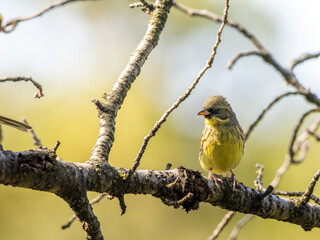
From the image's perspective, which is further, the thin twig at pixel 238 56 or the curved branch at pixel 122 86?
the curved branch at pixel 122 86

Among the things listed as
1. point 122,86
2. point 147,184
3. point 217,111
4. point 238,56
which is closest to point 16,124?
point 122,86

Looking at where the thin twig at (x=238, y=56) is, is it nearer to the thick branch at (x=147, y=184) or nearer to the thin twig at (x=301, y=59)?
the thin twig at (x=301, y=59)

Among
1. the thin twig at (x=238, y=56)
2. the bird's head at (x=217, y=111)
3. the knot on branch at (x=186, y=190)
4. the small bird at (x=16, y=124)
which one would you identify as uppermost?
the bird's head at (x=217, y=111)

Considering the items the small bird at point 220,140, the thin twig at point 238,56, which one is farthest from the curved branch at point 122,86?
the small bird at point 220,140

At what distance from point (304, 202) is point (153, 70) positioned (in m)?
9.75

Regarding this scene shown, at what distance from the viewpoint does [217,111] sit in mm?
6027

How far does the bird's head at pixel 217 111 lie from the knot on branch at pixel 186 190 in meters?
2.34

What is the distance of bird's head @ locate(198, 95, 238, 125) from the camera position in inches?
234

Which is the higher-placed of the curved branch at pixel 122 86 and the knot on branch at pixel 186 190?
the curved branch at pixel 122 86

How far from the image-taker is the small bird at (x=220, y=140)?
5.58 m

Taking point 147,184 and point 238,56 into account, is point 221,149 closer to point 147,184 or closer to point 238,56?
point 147,184

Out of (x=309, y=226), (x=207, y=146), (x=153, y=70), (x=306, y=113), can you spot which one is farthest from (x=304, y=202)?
(x=153, y=70)

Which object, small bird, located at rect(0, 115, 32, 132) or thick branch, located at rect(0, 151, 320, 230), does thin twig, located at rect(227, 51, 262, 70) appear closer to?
thick branch, located at rect(0, 151, 320, 230)

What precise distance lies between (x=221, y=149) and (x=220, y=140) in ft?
0.34
